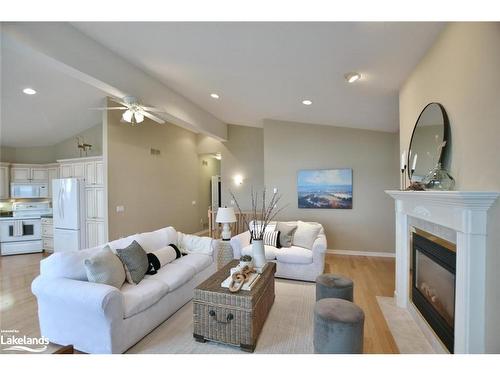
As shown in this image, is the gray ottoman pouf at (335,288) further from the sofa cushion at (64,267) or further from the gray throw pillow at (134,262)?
the sofa cushion at (64,267)

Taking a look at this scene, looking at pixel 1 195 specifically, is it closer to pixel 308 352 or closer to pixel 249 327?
pixel 249 327

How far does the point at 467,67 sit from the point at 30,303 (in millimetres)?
5070

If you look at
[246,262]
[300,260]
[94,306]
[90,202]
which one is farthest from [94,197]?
[300,260]

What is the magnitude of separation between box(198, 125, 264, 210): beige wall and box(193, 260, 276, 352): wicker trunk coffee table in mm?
4821

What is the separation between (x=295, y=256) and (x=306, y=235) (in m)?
0.52

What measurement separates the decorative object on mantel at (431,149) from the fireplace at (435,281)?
1.70 feet

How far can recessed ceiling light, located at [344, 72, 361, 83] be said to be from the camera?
270cm

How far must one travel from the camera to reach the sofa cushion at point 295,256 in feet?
11.9

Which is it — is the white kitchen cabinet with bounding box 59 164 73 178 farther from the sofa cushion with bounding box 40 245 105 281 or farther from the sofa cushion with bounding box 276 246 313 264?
the sofa cushion with bounding box 276 246 313 264

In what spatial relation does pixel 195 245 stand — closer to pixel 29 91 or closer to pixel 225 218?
pixel 225 218

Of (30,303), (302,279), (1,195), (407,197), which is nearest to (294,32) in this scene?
(407,197)

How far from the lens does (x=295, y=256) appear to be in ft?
12.0

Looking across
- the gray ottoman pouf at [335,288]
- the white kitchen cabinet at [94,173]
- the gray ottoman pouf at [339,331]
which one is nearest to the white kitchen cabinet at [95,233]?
the white kitchen cabinet at [94,173]

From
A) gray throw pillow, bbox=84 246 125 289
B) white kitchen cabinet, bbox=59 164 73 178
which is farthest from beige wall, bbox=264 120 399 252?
white kitchen cabinet, bbox=59 164 73 178
